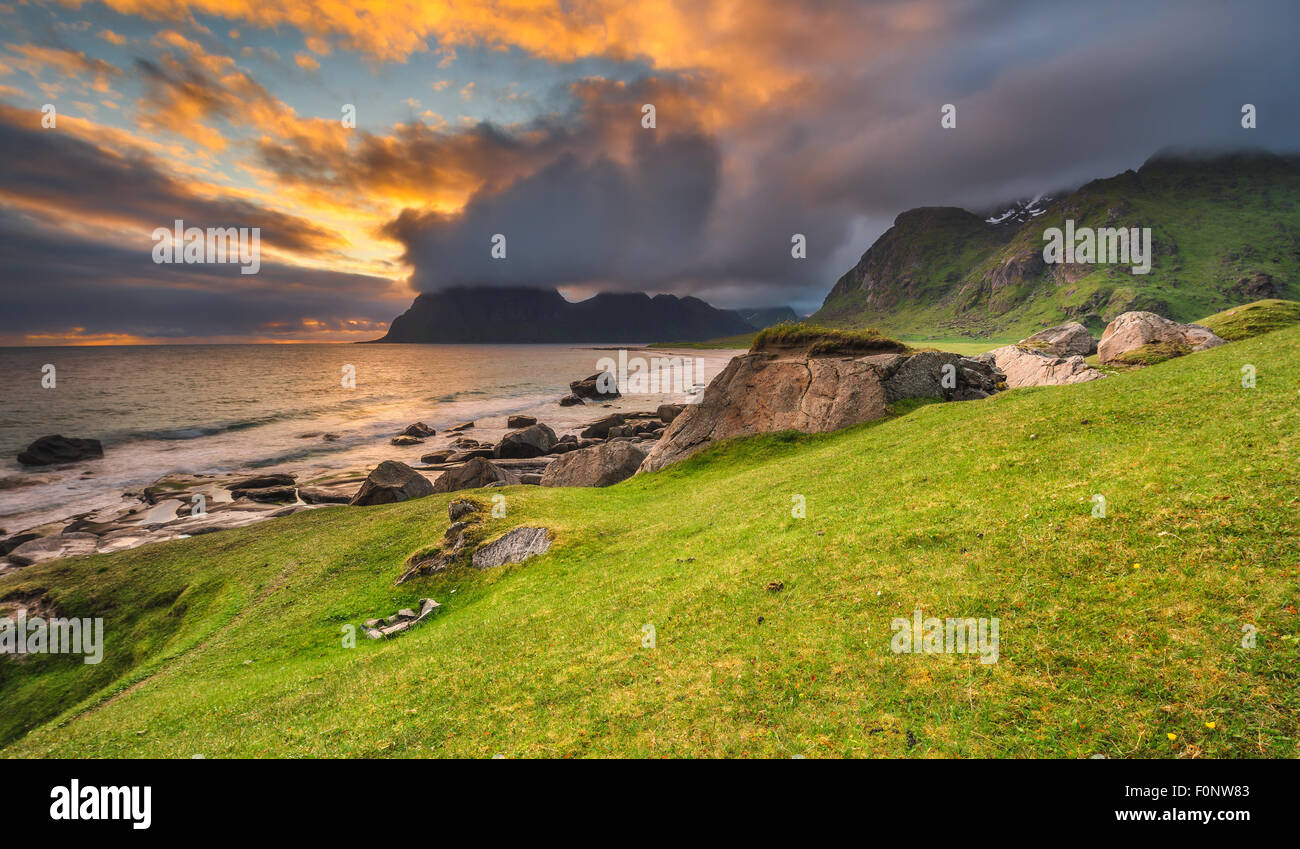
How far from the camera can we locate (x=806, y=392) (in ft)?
134

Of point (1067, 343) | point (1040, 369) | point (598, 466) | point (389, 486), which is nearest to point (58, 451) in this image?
point (389, 486)

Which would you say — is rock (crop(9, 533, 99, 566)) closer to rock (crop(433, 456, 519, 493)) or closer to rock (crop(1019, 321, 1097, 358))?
rock (crop(433, 456, 519, 493))

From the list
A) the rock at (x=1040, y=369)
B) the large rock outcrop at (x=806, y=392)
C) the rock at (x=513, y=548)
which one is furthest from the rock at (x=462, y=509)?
the rock at (x=1040, y=369)

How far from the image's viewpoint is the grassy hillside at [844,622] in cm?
924

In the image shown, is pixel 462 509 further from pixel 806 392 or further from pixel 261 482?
pixel 261 482

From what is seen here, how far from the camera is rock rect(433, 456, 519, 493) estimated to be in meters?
46.7

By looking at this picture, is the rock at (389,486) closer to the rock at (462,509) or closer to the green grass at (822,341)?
the rock at (462,509)

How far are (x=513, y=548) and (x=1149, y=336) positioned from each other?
57.7 metres

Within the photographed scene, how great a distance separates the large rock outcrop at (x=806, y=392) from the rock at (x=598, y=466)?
302 cm

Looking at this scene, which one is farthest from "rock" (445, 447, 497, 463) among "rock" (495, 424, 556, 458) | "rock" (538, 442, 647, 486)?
"rock" (538, 442, 647, 486)

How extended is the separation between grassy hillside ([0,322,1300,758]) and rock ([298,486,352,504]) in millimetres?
23832

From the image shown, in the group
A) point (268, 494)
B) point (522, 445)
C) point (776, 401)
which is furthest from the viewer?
point (522, 445)
